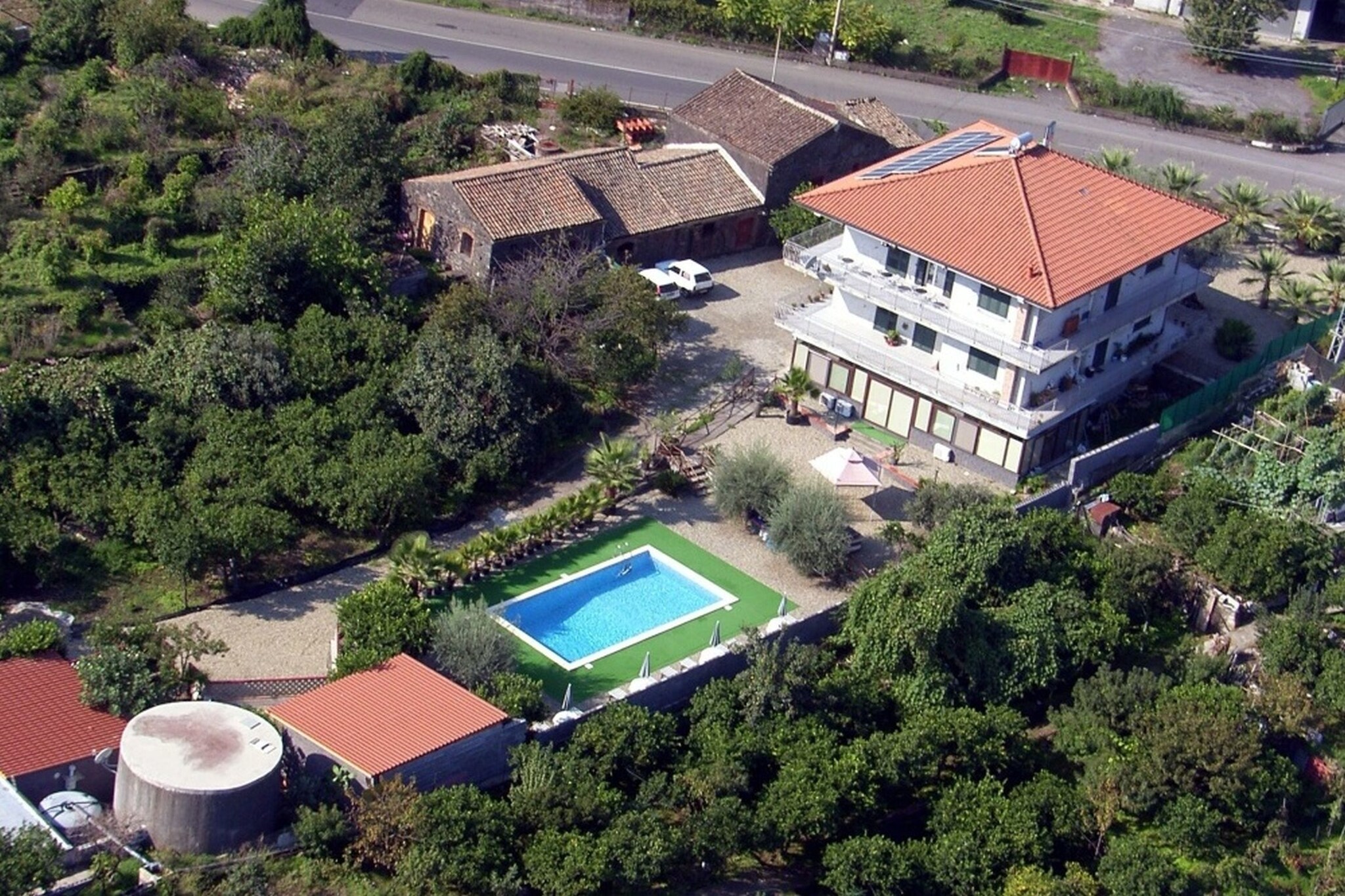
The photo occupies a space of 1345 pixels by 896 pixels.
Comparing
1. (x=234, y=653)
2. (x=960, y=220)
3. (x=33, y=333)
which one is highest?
(x=960, y=220)

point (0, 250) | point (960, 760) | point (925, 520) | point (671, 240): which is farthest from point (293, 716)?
point (671, 240)

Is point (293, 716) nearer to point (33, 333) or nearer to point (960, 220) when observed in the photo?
point (33, 333)

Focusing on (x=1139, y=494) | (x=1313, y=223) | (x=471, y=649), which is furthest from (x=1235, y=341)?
(x=471, y=649)

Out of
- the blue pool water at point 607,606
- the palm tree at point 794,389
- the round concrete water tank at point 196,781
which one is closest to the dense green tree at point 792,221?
the palm tree at point 794,389

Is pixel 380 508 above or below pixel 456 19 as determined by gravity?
below

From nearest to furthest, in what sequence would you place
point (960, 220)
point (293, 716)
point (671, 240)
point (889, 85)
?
point (293, 716) < point (960, 220) < point (671, 240) < point (889, 85)

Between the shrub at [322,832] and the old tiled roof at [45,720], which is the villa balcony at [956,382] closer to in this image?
the shrub at [322,832]

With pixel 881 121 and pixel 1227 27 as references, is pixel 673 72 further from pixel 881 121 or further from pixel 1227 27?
pixel 1227 27
